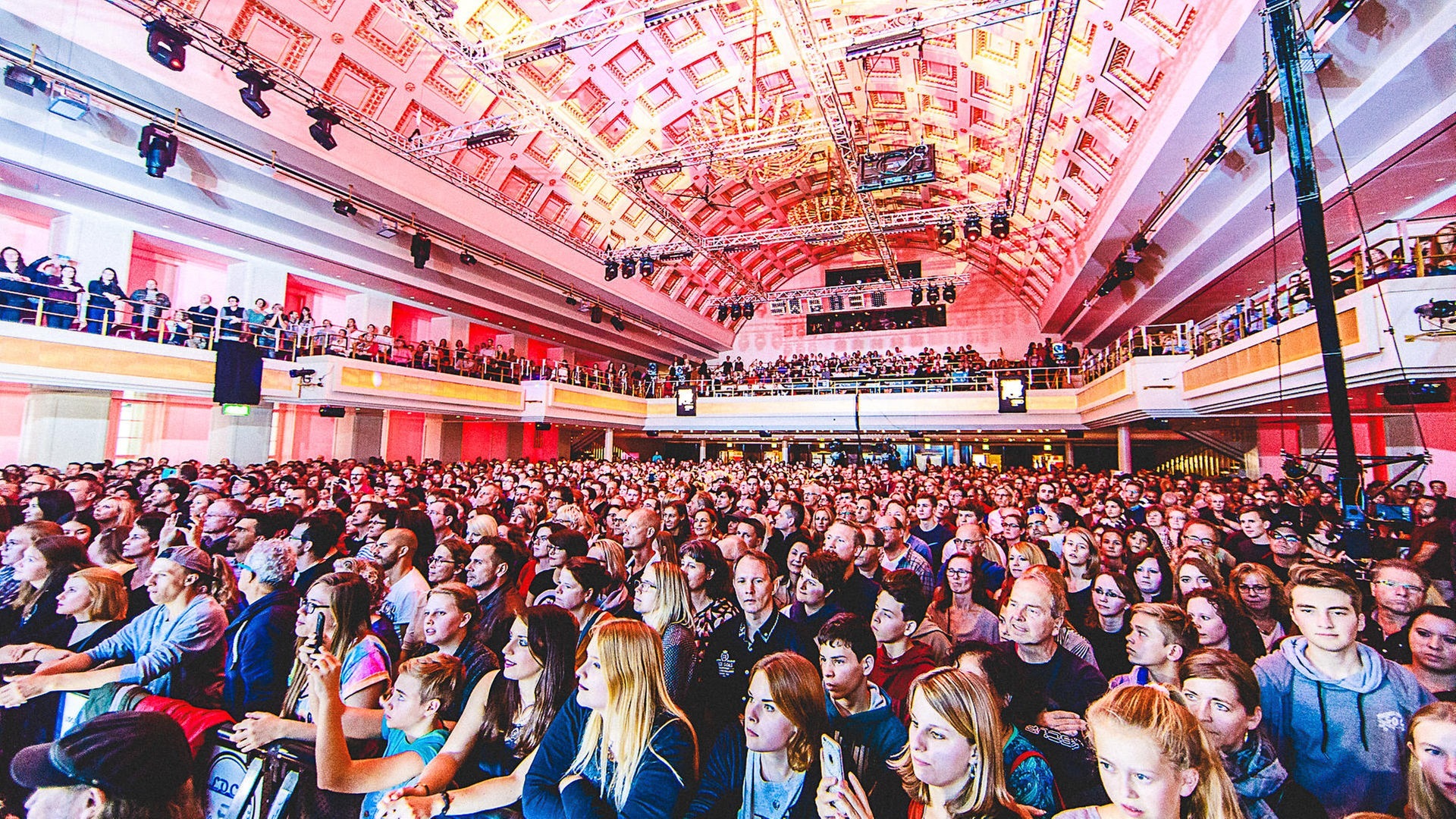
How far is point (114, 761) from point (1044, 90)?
13.7 metres

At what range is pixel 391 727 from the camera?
245cm

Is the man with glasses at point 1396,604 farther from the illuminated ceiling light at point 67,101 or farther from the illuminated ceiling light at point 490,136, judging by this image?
the illuminated ceiling light at point 67,101

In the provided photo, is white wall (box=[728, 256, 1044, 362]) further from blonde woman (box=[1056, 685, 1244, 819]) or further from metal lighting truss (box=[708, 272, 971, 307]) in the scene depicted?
blonde woman (box=[1056, 685, 1244, 819])

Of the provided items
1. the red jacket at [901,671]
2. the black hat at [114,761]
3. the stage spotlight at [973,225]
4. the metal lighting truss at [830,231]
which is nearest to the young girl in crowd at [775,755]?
the red jacket at [901,671]

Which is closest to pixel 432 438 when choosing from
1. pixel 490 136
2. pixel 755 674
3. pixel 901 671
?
pixel 490 136

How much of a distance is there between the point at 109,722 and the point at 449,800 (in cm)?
96

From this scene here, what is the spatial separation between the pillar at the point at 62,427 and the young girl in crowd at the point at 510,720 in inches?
556

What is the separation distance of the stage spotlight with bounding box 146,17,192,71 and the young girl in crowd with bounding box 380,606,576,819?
9799 mm

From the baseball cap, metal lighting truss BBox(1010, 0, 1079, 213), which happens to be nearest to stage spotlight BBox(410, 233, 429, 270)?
the baseball cap

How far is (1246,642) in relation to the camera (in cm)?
300

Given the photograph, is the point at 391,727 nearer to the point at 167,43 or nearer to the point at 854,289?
the point at 167,43

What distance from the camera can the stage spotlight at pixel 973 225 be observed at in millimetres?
15047

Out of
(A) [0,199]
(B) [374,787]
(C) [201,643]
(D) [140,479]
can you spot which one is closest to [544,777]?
(B) [374,787]

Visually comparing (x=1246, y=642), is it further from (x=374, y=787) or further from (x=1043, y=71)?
(x=1043, y=71)
